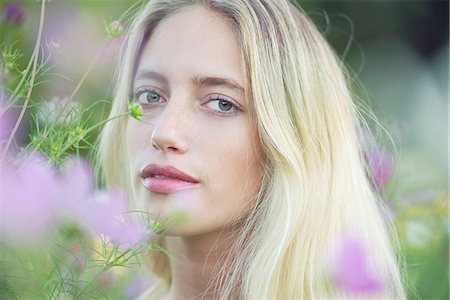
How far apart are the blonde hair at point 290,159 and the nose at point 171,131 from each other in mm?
114

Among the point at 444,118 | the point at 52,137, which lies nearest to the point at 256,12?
the point at 52,137

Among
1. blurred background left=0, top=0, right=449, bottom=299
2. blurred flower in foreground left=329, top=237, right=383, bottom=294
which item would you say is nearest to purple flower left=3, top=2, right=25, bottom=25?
blurred background left=0, top=0, right=449, bottom=299

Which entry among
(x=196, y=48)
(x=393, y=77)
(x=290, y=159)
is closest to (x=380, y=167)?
(x=290, y=159)

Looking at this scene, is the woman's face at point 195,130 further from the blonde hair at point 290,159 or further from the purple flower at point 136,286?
the purple flower at point 136,286

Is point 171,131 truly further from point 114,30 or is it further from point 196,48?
point 114,30

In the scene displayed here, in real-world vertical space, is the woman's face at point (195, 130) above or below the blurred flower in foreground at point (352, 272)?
above

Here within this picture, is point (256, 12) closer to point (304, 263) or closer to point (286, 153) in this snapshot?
point (286, 153)

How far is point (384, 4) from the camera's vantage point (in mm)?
4410

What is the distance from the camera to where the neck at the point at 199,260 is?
47.4 inches

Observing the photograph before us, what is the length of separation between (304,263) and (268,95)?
0.24 meters

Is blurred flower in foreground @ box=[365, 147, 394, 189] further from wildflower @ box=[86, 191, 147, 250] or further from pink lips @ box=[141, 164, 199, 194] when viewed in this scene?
wildflower @ box=[86, 191, 147, 250]

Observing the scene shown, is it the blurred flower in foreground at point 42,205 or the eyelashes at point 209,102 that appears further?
the eyelashes at point 209,102

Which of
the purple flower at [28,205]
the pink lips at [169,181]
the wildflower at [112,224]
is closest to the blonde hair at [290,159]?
the pink lips at [169,181]

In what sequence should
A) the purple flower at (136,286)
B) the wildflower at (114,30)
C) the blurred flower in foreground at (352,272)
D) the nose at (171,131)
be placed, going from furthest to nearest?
the purple flower at (136,286)
the nose at (171,131)
the wildflower at (114,30)
the blurred flower in foreground at (352,272)
